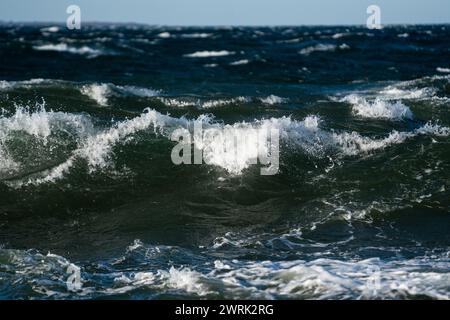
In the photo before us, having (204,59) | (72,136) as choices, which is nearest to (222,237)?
(72,136)

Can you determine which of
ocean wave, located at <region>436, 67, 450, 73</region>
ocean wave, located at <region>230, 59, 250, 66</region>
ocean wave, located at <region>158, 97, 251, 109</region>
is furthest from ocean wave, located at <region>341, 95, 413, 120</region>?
ocean wave, located at <region>230, 59, 250, 66</region>

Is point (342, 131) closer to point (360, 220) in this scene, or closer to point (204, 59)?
point (360, 220)

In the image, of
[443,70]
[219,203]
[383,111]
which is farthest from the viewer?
[443,70]

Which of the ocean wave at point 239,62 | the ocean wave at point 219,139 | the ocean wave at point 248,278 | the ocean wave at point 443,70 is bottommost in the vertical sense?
the ocean wave at point 248,278

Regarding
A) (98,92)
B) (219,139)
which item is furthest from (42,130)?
(98,92)

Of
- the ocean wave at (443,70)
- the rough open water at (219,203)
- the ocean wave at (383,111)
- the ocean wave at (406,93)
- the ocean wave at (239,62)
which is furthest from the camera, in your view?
the ocean wave at (239,62)

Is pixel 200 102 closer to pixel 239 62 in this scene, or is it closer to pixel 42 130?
pixel 42 130

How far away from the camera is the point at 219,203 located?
8.89 metres

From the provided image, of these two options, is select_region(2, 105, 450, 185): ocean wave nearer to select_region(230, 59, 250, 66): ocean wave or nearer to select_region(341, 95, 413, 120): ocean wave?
select_region(341, 95, 413, 120): ocean wave

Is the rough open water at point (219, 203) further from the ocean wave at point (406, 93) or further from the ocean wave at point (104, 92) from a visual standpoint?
the ocean wave at point (406, 93)

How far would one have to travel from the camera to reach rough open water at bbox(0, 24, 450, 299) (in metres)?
5.91

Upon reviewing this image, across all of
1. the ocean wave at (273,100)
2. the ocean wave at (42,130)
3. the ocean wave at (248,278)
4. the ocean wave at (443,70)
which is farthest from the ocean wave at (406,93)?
the ocean wave at (248,278)

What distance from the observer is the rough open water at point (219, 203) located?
19.4 ft

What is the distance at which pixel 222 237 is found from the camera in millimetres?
7457
